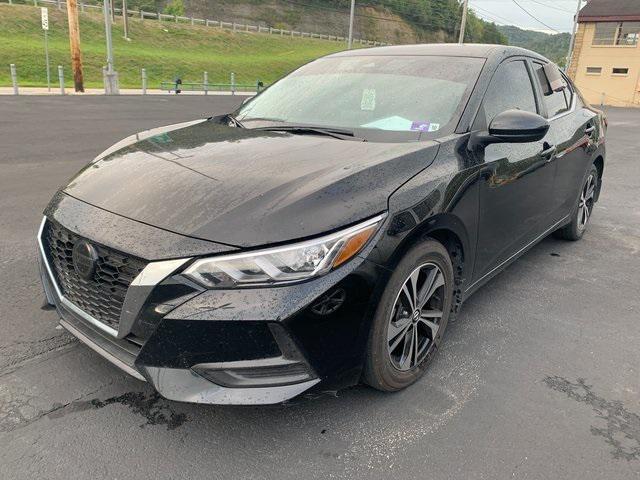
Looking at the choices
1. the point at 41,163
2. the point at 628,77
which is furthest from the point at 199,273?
the point at 628,77

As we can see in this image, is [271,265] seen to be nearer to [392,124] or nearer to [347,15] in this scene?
[392,124]

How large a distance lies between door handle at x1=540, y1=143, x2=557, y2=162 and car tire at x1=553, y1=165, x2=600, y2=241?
1.15 meters

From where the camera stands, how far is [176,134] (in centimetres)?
318

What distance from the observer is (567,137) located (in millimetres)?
4074

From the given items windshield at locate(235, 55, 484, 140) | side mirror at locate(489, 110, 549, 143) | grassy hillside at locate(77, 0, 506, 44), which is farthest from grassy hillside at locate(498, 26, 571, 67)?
side mirror at locate(489, 110, 549, 143)

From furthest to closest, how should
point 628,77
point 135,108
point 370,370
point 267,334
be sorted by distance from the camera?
point 628,77, point 135,108, point 370,370, point 267,334

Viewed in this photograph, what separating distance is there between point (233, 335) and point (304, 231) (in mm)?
463

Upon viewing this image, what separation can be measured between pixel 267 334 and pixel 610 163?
10.0 meters

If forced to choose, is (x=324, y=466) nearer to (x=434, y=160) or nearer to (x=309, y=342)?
(x=309, y=342)

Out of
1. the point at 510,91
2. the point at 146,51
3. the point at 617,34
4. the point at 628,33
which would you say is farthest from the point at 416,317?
the point at 617,34

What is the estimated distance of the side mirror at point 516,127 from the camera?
284 cm

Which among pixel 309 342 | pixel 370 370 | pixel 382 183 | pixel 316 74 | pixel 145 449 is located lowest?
pixel 145 449

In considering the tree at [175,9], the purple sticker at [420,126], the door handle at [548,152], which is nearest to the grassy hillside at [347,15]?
the tree at [175,9]

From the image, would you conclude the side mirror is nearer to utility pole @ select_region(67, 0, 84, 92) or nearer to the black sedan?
the black sedan
